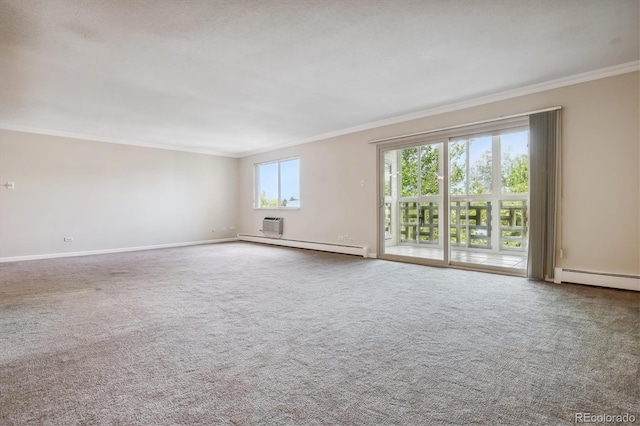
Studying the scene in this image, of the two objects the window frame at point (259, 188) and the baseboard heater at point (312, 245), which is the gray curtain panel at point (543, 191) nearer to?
the baseboard heater at point (312, 245)

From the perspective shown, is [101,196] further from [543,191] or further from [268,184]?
[543,191]

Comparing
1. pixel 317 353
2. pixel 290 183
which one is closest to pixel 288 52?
pixel 317 353

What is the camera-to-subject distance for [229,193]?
361 inches

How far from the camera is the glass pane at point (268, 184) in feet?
27.5

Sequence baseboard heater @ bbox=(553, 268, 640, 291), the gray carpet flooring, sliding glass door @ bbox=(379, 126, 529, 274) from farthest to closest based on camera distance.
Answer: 1. sliding glass door @ bbox=(379, 126, 529, 274)
2. baseboard heater @ bbox=(553, 268, 640, 291)
3. the gray carpet flooring

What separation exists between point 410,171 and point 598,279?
3.07m

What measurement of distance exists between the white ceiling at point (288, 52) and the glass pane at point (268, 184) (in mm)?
3236

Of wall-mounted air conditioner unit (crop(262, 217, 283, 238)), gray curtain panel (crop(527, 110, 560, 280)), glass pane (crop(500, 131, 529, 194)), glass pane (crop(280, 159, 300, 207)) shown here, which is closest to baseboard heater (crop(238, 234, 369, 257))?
wall-mounted air conditioner unit (crop(262, 217, 283, 238))

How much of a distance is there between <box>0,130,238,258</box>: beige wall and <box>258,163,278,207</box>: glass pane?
1.08 metres

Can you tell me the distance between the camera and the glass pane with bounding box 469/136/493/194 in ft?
19.4

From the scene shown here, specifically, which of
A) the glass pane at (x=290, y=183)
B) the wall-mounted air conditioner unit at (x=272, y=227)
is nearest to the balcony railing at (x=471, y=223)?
the glass pane at (x=290, y=183)

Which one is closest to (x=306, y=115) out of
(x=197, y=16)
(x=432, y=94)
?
(x=432, y=94)

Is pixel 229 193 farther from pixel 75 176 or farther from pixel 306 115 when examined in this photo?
pixel 306 115

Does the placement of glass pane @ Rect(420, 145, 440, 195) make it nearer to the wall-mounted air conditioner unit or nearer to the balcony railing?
Answer: the balcony railing
